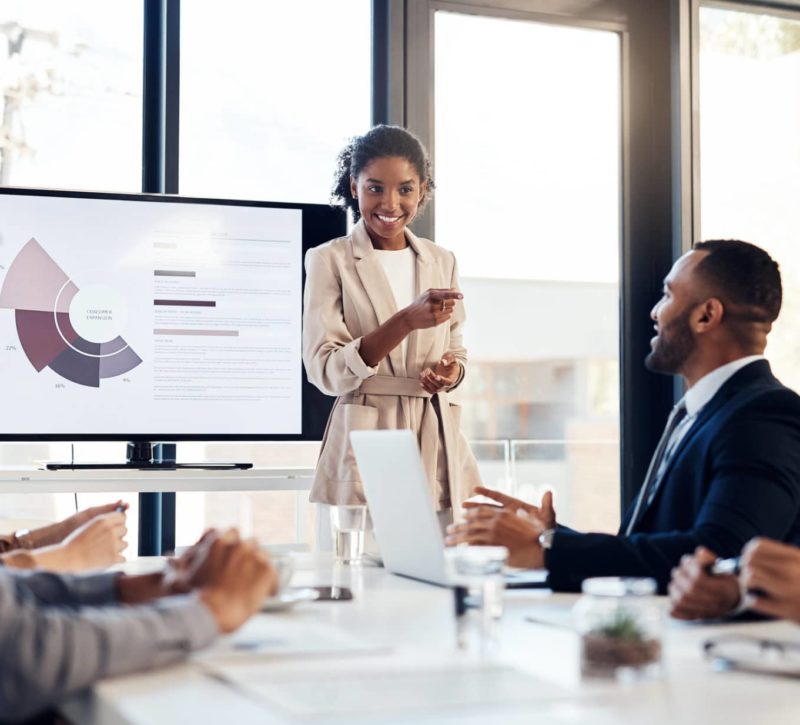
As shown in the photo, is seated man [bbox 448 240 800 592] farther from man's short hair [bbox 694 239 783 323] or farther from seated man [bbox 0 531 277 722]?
seated man [bbox 0 531 277 722]

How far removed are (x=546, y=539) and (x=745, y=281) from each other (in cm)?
73

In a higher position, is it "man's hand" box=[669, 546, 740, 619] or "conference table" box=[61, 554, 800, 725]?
"man's hand" box=[669, 546, 740, 619]

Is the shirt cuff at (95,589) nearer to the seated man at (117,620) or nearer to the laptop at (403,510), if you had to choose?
the seated man at (117,620)

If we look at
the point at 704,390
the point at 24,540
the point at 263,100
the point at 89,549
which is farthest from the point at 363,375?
the point at 263,100

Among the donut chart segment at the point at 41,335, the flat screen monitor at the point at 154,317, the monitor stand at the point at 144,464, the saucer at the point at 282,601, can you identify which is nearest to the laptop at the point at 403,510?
A: the saucer at the point at 282,601

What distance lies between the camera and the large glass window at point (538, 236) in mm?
3955

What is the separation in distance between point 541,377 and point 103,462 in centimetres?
156

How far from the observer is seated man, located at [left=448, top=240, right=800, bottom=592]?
1.67m

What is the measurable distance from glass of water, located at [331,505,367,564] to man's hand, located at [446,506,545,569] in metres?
0.25

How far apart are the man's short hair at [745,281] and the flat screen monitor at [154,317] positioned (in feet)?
5.36

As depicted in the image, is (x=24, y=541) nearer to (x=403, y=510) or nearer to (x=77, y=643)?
(x=403, y=510)

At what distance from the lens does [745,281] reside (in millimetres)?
2133

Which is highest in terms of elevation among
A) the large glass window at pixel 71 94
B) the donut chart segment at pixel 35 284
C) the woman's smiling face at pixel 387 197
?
the large glass window at pixel 71 94

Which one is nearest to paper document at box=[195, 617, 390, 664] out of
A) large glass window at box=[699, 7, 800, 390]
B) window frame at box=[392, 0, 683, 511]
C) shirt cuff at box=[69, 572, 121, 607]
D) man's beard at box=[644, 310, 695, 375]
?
shirt cuff at box=[69, 572, 121, 607]
